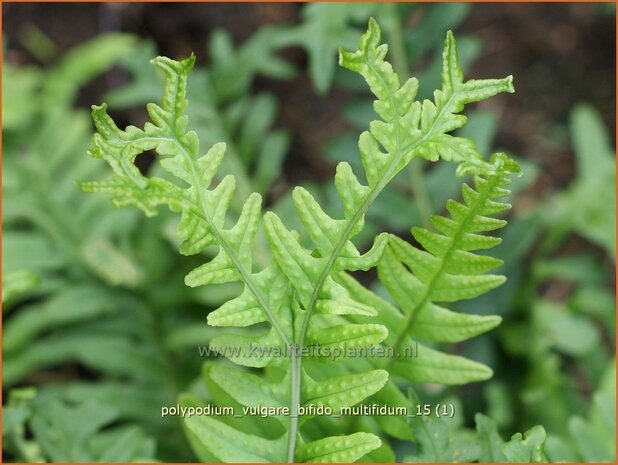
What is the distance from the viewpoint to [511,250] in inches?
73.7

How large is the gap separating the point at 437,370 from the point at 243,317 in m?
0.32

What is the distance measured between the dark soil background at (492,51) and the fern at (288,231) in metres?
1.72

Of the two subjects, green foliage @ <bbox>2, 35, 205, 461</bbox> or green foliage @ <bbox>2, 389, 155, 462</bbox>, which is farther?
green foliage @ <bbox>2, 35, 205, 461</bbox>

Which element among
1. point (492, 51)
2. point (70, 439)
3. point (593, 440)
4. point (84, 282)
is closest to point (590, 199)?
point (593, 440)

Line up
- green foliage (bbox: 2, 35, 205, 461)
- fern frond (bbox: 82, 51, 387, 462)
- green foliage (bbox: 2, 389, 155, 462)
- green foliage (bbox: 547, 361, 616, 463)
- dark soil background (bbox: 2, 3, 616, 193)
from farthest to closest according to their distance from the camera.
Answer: dark soil background (bbox: 2, 3, 616, 193)
green foliage (bbox: 2, 35, 205, 461)
green foliage (bbox: 547, 361, 616, 463)
green foliage (bbox: 2, 389, 155, 462)
fern frond (bbox: 82, 51, 387, 462)

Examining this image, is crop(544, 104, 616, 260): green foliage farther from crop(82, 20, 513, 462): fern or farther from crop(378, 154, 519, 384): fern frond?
crop(82, 20, 513, 462): fern

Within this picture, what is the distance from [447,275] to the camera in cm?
102

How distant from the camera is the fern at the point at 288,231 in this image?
854mm

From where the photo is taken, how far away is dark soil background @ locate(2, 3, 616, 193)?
2.67 meters

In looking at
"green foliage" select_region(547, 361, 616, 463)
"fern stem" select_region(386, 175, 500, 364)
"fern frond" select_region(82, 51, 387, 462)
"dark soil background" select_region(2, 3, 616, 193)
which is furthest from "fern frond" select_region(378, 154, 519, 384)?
"dark soil background" select_region(2, 3, 616, 193)

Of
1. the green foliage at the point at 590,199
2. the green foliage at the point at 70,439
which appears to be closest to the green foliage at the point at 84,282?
the green foliage at the point at 70,439

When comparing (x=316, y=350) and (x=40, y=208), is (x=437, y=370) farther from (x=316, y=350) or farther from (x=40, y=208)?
(x=40, y=208)

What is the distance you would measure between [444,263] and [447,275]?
0.09ft

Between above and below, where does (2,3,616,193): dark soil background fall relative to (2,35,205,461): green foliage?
above
